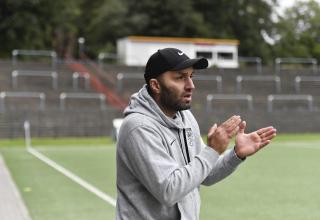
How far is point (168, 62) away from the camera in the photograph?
3.39 m

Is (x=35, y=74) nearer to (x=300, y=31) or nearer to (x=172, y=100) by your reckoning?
(x=172, y=100)

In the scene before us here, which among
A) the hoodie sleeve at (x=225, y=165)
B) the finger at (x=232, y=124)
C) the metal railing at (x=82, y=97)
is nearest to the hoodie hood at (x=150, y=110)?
the finger at (x=232, y=124)

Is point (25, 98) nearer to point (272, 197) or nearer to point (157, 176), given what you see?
point (272, 197)

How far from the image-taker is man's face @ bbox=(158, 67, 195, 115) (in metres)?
3.42

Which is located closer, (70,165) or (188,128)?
(188,128)

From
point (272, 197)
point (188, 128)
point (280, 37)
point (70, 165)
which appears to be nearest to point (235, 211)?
point (272, 197)

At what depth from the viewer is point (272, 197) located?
33.4ft

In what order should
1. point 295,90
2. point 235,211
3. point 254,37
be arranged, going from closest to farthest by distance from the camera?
point 235,211, point 295,90, point 254,37

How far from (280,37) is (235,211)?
62.6 metres

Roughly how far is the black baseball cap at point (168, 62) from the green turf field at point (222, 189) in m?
5.25

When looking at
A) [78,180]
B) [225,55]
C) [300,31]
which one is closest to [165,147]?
[78,180]

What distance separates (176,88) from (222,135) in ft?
1.09

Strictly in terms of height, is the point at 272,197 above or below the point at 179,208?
below

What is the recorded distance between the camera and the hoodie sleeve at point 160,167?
3.27 metres
